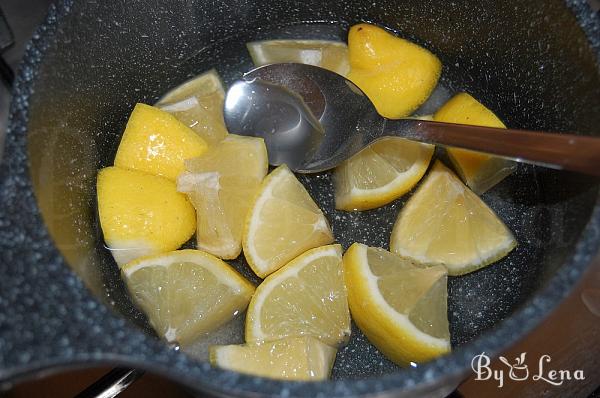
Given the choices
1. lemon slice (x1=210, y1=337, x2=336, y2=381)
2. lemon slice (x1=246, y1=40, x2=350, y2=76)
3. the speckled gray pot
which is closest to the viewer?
the speckled gray pot

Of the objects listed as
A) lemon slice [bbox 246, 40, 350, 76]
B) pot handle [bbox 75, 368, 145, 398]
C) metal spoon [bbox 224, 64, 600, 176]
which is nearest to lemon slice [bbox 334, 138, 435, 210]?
metal spoon [bbox 224, 64, 600, 176]

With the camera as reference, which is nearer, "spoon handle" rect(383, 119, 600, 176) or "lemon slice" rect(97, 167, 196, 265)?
"spoon handle" rect(383, 119, 600, 176)

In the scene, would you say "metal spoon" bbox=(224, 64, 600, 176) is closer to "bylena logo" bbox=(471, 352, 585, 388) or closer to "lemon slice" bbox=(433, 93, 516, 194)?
"lemon slice" bbox=(433, 93, 516, 194)

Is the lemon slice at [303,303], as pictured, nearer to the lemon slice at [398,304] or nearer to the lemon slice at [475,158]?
the lemon slice at [398,304]

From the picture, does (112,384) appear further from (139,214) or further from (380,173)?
(380,173)

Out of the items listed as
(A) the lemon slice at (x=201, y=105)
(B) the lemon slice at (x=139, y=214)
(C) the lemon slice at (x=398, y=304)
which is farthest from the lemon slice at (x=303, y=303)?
(A) the lemon slice at (x=201, y=105)

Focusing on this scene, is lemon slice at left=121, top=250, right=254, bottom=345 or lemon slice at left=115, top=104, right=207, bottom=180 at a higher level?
lemon slice at left=115, top=104, right=207, bottom=180

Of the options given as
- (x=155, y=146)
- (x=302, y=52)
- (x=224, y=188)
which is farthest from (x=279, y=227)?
(x=302, y=52)
